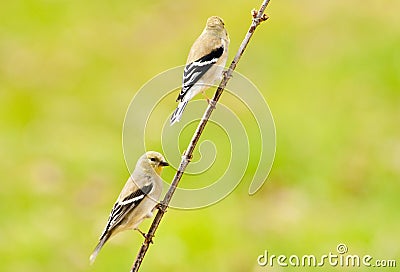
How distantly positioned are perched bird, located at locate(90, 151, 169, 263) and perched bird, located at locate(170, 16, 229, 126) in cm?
86

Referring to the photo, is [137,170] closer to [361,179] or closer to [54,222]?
[54,222]

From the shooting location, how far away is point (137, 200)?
5.19 meters

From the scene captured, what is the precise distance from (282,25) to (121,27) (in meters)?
3.58

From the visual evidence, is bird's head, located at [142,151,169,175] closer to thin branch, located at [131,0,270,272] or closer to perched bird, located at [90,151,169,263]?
perched bird, located at [90,151,169,263]

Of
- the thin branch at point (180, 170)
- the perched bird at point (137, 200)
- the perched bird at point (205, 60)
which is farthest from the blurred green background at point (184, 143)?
the thin branch at point (180, 170)

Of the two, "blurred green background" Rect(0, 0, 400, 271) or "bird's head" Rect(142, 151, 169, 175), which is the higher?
"blurred green background" Rect(0, 0, 400, 271)

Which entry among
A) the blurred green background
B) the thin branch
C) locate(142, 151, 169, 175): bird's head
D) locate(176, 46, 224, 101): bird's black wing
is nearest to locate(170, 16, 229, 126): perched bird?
locate(176, 46, 224, 101): bird's black wing

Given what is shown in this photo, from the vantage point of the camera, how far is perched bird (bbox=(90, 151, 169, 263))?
4.82 metres

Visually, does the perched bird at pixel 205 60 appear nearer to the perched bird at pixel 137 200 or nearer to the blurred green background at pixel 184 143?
the perched bird at pixel 137 200

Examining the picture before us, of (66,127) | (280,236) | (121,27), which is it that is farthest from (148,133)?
(121,27)

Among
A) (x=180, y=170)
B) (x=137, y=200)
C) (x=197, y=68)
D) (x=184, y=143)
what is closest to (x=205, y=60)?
(x=197, y=68)

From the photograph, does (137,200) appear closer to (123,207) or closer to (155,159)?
(123,207)

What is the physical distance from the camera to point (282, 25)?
48.6ft

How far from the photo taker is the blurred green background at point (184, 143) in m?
9.42
